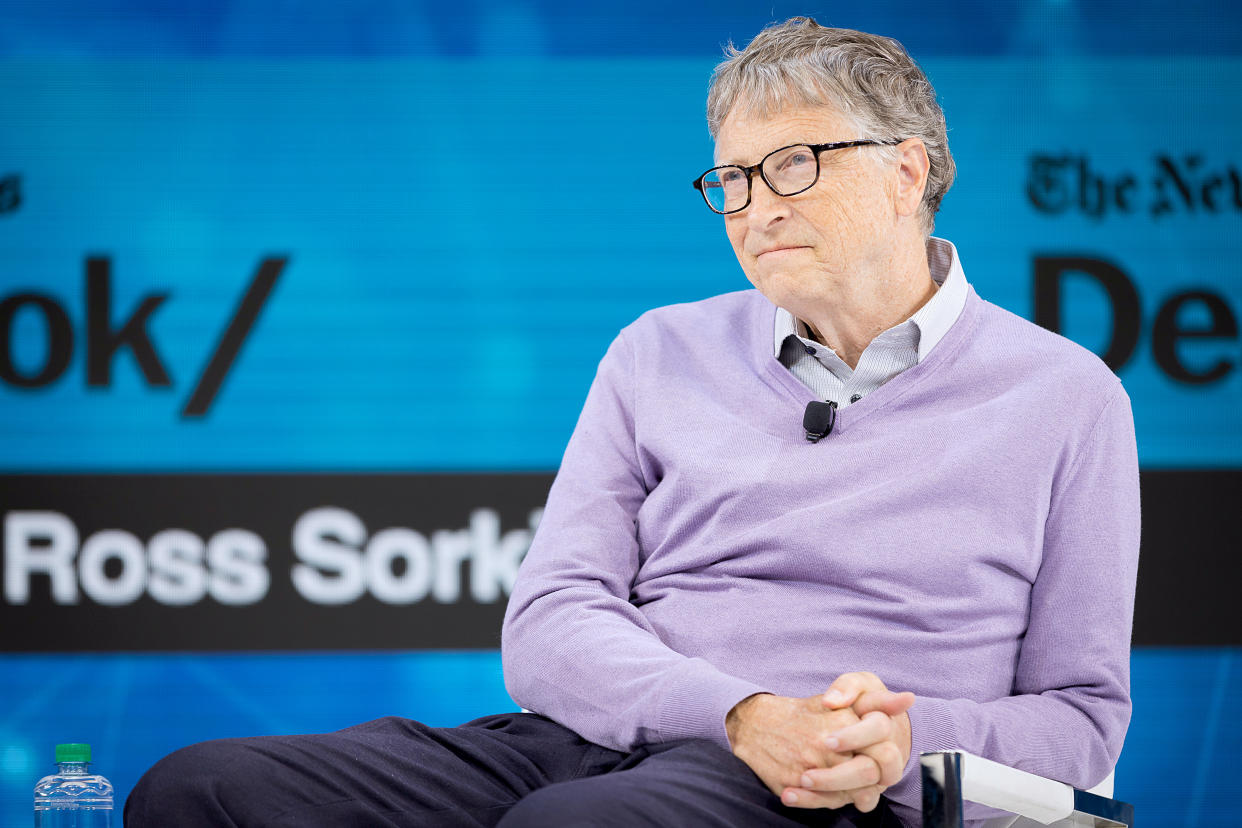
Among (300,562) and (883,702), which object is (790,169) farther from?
(300,562)

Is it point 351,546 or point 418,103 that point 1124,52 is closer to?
point 418,103

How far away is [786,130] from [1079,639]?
77 centimetres

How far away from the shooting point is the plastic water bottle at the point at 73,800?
9.07 ft

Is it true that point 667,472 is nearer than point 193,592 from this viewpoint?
Yes

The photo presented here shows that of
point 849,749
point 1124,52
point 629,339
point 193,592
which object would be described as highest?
point 1124,52

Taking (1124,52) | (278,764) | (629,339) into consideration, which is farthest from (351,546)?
(1124,52)

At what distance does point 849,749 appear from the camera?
4.31ft

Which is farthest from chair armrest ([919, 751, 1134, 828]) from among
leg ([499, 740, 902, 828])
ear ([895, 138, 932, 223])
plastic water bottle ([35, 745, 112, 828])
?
plastic water bottle ([35, 745, 112, 828])

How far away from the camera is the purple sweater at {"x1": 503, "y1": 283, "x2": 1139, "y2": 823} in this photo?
4.99 ft

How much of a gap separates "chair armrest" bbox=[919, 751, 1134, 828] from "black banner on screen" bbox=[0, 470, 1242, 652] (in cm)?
181

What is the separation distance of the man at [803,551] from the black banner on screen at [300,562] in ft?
4.34

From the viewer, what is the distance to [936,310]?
175 centimetres

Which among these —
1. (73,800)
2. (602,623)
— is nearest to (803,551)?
(602,623)

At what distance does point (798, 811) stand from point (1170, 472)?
2.14m
